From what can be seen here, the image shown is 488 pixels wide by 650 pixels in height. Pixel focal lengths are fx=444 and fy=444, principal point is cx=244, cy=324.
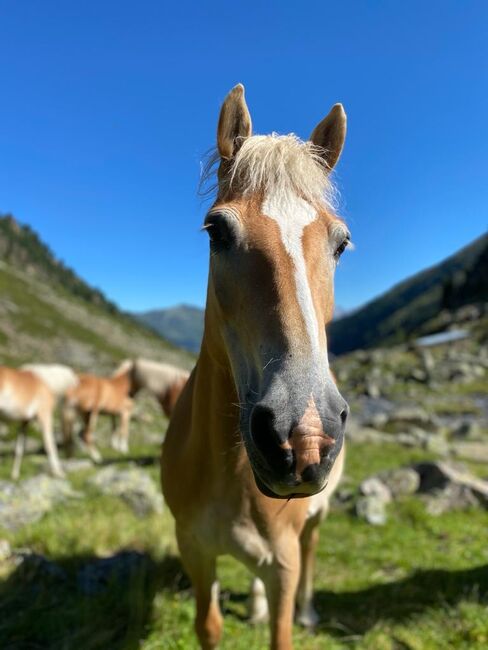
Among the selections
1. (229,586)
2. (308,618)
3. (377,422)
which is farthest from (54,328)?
(308,618)

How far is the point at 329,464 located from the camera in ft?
5.97

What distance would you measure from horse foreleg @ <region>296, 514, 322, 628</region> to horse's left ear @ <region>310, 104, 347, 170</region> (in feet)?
11.5

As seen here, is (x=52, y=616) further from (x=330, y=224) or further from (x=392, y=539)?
(x=392, y=539)

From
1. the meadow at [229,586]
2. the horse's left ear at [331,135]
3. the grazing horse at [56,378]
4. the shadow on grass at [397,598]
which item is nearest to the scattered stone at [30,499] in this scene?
the meadow at [229,586]

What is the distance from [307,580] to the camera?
4.76 metres

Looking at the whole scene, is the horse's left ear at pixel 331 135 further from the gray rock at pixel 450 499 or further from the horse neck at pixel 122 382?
the horse neck at pixel 122 382

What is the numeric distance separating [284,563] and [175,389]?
378 inches

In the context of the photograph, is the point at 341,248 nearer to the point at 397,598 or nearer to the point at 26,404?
the point at 397,598

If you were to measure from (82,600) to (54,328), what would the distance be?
72.4 meters

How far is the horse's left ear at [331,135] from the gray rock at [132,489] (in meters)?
6.11

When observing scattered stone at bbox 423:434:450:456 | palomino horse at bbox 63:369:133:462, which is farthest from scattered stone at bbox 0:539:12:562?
scattered stone at bbox 423:434:450:456

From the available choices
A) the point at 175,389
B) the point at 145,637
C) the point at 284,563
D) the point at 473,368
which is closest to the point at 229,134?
the point at 284,563

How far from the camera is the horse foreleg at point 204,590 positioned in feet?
11.3

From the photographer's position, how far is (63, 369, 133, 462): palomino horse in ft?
43.5
